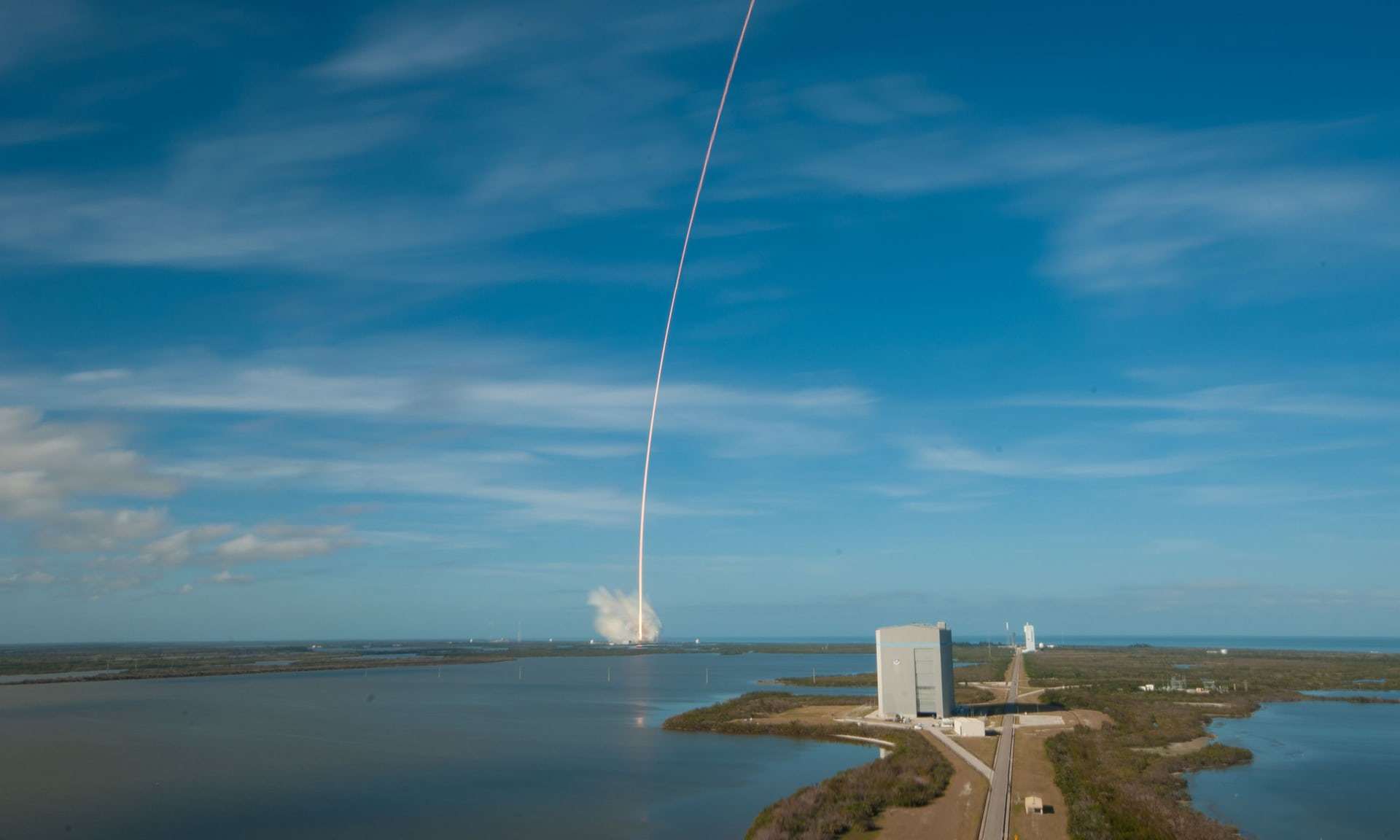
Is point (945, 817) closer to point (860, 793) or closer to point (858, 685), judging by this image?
point (860, 793)

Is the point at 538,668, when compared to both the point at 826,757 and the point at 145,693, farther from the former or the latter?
the point at 826,757

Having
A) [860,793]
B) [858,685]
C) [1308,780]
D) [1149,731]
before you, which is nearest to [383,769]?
[860,793]

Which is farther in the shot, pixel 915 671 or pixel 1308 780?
pixel 915 671

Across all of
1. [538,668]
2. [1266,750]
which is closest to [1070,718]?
[1266,750]

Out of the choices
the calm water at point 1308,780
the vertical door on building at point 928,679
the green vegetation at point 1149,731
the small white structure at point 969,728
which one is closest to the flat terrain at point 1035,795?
the green vegetation at point 1149,731

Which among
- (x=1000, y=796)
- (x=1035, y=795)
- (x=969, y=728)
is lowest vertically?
(x=969, y=728)
